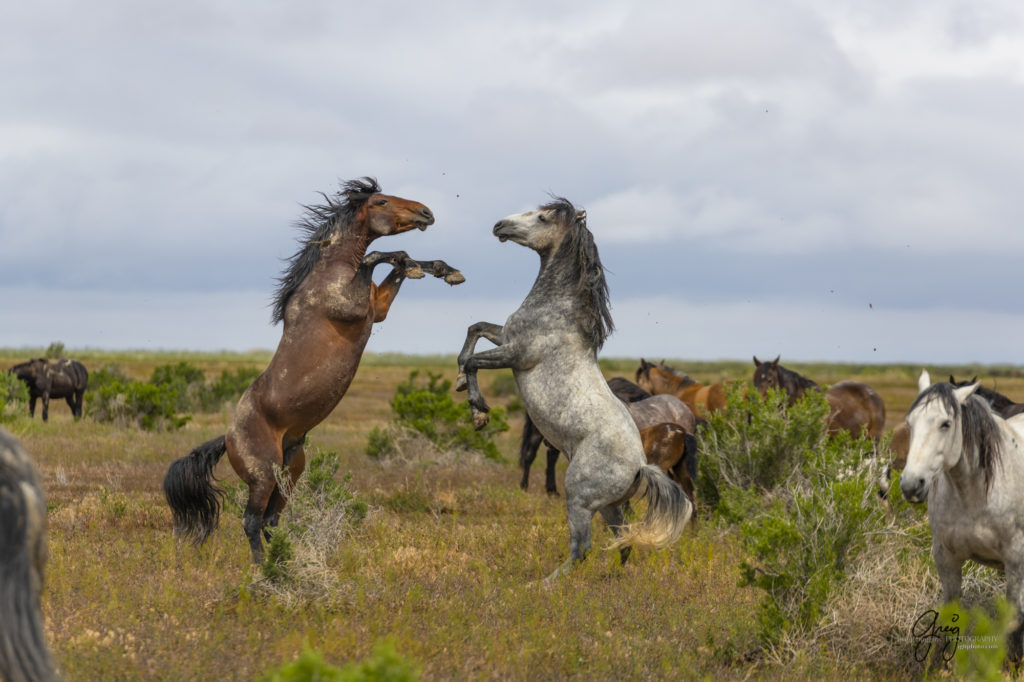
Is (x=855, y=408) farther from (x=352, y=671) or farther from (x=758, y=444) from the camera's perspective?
(x=352, y=671)

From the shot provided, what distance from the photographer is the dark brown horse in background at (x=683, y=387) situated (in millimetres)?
18328

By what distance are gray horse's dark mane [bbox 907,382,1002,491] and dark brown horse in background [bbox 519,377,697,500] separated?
4.10m

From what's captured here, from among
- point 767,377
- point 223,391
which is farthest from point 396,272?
point 223,391

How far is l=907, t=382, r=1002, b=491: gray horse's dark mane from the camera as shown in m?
5.62

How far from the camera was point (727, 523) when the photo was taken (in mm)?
10312

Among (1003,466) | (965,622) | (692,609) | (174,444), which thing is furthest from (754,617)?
(174,444)

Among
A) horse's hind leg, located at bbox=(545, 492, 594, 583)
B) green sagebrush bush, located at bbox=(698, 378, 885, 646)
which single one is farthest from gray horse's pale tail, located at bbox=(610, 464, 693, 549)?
green sagebrush bush, located at bbox=(698, 378, 885, 646)

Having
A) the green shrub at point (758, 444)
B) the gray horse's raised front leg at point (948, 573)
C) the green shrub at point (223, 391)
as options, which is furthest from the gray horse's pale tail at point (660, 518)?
the green shrub at point (223, 391)

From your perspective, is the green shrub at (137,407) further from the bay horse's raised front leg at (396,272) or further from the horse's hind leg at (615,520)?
the horse's hind leg at (615,520)

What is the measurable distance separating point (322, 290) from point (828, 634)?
4.75 metres

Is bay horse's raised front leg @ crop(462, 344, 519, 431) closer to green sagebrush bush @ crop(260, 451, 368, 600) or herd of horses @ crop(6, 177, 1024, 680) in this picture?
herd of horses @ crop(6, 177, 1024, 680)

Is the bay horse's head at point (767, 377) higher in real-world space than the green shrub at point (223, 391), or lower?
higher

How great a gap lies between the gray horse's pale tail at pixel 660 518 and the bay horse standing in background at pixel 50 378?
73.9 ft

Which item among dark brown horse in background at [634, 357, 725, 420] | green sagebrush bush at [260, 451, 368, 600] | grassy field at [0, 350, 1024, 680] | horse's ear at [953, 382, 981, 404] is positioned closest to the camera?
grassy field at [0, 350, 1024, 680]
